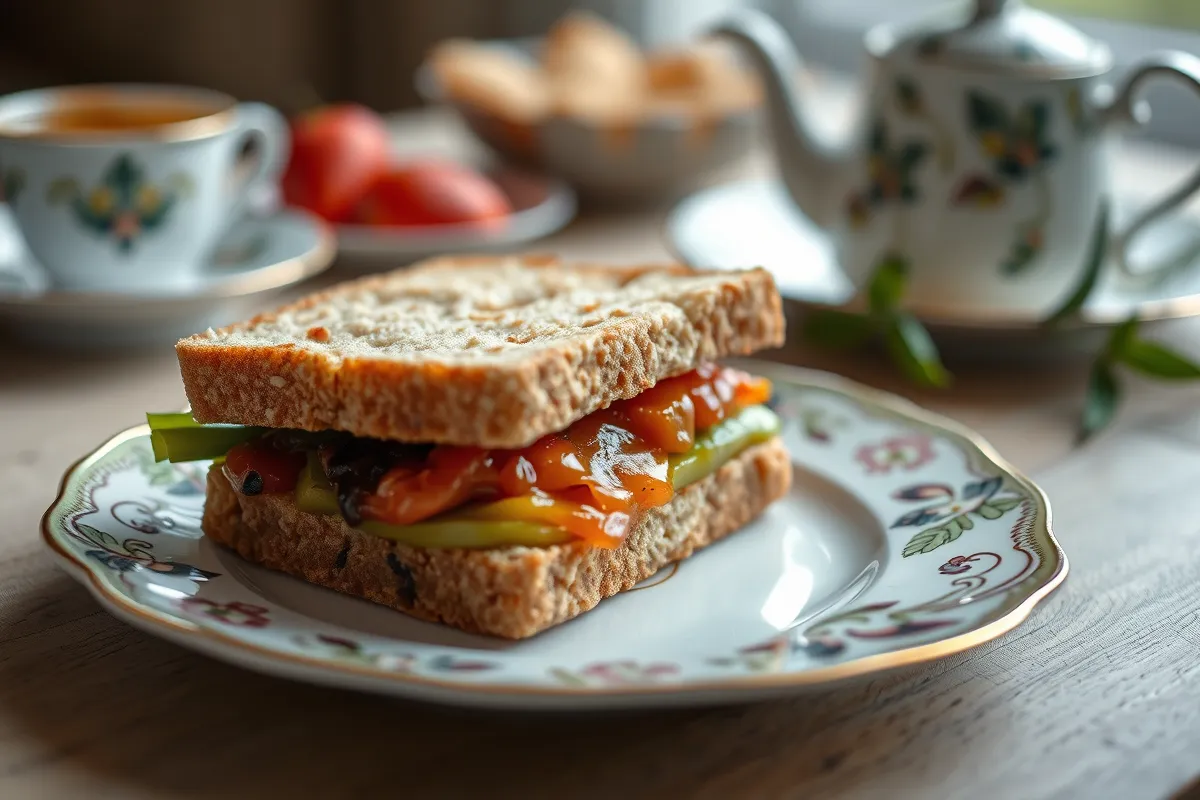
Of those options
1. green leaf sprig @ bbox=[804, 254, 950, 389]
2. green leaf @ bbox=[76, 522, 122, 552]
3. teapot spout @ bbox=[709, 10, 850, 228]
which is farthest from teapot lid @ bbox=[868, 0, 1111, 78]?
green leaf @ bbox=[76, 522, 122, 552]

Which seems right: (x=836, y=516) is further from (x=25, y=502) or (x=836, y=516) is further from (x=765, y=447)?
(x=25, y=502)

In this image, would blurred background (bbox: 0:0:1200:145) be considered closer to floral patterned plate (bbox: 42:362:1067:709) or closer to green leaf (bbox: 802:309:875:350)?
green leaf (bbox: 802:309:875:350)

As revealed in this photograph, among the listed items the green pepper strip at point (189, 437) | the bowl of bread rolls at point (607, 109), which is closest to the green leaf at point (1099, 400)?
the bowl of bread rolls at point (607, 109)

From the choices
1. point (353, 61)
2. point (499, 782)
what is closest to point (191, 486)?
point (499, 782)

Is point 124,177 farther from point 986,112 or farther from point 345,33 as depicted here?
point 345,33

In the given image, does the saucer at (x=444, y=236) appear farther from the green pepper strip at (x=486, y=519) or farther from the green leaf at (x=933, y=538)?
the green leaf at (x=933, y=538)

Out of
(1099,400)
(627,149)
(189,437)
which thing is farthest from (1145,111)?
(189,437)

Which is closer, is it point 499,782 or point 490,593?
point 499,782
